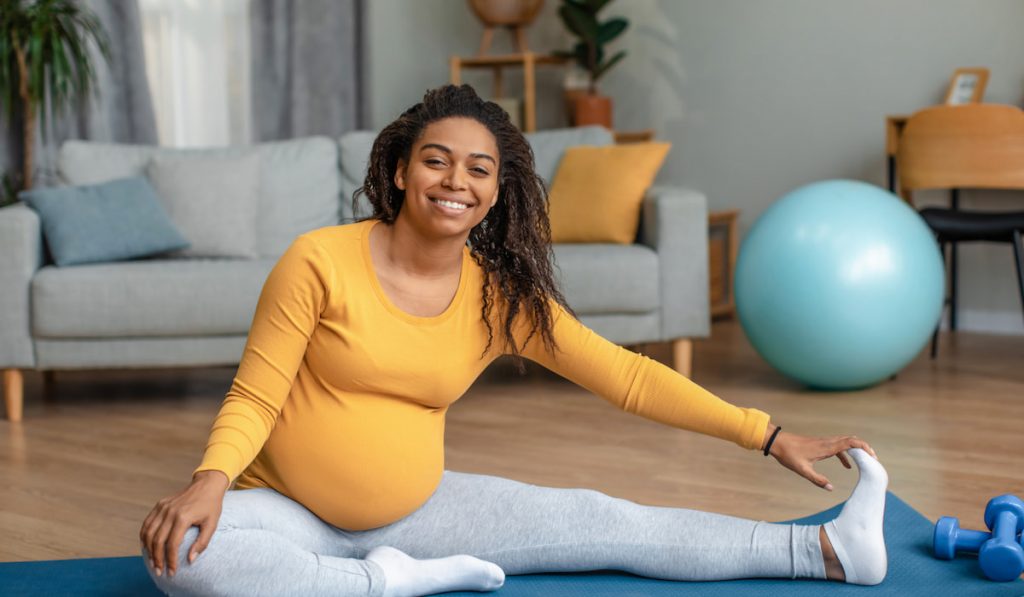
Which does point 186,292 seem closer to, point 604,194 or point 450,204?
point 604,194

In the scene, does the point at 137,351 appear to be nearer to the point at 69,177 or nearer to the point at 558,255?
the point at 69,177

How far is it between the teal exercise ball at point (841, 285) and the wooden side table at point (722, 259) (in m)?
1.44

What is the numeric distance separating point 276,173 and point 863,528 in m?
2.65

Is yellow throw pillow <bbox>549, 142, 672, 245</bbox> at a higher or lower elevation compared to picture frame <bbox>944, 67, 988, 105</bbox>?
lower

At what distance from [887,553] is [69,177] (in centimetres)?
284

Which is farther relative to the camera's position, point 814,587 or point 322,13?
point 322,13

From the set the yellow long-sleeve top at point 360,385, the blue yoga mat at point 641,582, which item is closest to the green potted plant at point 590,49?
the blue yoga mat at point 641,582

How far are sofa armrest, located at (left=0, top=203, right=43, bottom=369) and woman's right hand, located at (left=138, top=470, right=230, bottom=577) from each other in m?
1.98

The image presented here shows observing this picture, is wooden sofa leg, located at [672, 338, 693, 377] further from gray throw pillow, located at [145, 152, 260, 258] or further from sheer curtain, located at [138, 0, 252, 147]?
sheer curtain, located at [138, 0, 252, 147]

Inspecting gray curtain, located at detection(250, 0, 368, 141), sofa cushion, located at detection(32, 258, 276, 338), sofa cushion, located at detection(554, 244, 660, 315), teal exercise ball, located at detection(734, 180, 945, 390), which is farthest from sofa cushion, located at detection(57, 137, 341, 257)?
gray curtain, located at detection(250, 0, 368, 141)

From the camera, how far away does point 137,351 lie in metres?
3.30

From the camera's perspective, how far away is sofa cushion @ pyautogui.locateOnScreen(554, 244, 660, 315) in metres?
3.42

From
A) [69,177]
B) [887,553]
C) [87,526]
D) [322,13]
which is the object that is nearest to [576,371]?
[887,553]

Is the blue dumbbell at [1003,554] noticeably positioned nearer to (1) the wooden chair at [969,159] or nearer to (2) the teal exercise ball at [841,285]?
(2) the teal exercise ball at [841,285]
